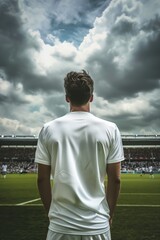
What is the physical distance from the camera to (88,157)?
2512mm

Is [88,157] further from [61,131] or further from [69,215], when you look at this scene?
[69,215]

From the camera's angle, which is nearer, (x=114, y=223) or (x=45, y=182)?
(x=45, y=182)

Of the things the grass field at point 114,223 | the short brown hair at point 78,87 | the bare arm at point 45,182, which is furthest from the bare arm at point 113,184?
the grass field at point 114,223

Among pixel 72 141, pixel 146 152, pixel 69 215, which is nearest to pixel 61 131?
pixel 72 141

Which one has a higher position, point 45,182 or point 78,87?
point 78,87

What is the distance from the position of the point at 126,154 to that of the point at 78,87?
87040 mm

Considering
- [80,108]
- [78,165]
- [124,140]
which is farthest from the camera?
[124,140]

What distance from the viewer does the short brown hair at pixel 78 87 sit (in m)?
2.57

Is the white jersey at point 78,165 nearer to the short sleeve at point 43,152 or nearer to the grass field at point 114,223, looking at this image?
the short sleeve at point 43,152

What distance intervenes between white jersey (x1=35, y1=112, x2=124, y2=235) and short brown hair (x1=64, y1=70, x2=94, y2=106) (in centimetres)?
11

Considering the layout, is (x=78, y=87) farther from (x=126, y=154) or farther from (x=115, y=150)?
(x=126, y=154)

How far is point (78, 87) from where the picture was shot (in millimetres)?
2572

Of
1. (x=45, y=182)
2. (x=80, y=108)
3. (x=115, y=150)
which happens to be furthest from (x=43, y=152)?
(x=115, y=150)

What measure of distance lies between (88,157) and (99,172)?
0.15 m
